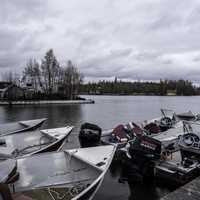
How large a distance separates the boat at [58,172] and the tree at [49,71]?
37545mm

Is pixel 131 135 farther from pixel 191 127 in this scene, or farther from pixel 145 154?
pixel 145 154

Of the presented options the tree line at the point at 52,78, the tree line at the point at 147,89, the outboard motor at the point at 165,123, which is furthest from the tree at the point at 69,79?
the tree line at the point at 147,89

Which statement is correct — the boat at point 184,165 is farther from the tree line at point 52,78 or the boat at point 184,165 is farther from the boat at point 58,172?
the tree line at point 52,78

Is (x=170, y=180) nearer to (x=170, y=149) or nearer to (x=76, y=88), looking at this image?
(x=170, y=149)

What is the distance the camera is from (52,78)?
142 ft

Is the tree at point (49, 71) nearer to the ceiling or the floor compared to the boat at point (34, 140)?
nearer to the ceiling

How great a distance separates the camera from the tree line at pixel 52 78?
42438 millimetres

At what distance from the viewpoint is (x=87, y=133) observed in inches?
255

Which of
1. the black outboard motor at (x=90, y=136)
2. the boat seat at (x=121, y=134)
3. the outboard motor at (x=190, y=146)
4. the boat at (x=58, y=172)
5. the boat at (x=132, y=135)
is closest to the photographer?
the boat at (x=58, y=172)

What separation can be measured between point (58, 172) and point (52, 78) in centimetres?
3956

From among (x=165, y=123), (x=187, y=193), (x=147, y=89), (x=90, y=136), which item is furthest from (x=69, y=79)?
(x=147, y=89)

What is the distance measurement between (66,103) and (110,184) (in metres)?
33.3

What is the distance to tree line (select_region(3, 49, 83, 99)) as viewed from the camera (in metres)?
42.4

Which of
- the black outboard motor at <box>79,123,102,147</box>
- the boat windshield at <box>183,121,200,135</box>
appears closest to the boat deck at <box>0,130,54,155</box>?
the black outboard motor at <box>79,123,102,147</box>
